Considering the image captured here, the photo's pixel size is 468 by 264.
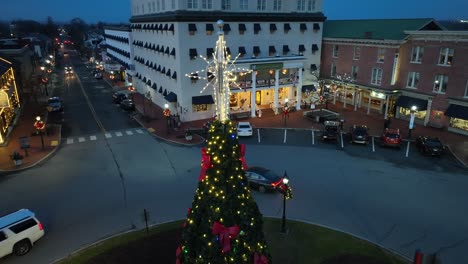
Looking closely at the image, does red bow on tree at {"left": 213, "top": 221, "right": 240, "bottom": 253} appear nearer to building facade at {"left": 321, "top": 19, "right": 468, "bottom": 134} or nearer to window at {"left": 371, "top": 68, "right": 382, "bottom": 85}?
building facade at {"left": 321, "top": 19, "right": 468, "bottom": 134}

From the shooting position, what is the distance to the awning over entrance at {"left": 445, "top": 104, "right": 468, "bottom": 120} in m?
30.7

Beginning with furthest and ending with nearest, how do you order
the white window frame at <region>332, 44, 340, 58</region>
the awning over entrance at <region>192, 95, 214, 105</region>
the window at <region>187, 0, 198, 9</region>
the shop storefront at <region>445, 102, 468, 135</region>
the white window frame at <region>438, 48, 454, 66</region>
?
the white window frame at <region>332, 44, 340, 58</region>, the awning over entrance at <region>192, 95, 214, 105</region>, the window at <region>187, 0, 198, 9</region>, the white window frame at <region>438, 48, 454, 66</region>, the shop storefront at <region>445, 102, 468, 135</region>

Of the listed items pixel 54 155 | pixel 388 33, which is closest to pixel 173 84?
pixel 54 155

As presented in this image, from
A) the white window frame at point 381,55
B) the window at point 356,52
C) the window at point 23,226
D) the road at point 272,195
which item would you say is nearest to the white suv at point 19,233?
the window at point 23,226

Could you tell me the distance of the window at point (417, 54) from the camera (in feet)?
114

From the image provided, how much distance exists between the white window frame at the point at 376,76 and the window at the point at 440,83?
20.1ft

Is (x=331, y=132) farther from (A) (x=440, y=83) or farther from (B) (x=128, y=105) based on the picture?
(B) (x=128, y=105)

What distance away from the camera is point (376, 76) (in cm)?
3903

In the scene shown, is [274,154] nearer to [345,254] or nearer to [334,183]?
[334,183]

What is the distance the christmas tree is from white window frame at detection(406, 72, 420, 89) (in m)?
32.4

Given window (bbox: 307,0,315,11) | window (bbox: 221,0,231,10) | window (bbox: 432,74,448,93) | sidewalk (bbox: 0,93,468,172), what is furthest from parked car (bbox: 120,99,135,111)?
window (bbox: 432,74,448,93)

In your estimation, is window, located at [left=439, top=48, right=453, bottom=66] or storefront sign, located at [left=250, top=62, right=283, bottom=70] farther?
storefront sign, located at [left=250, top=62, right=283, bottom=70]

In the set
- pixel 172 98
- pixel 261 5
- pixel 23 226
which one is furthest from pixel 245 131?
pixel 23 226

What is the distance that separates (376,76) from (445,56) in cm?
770
